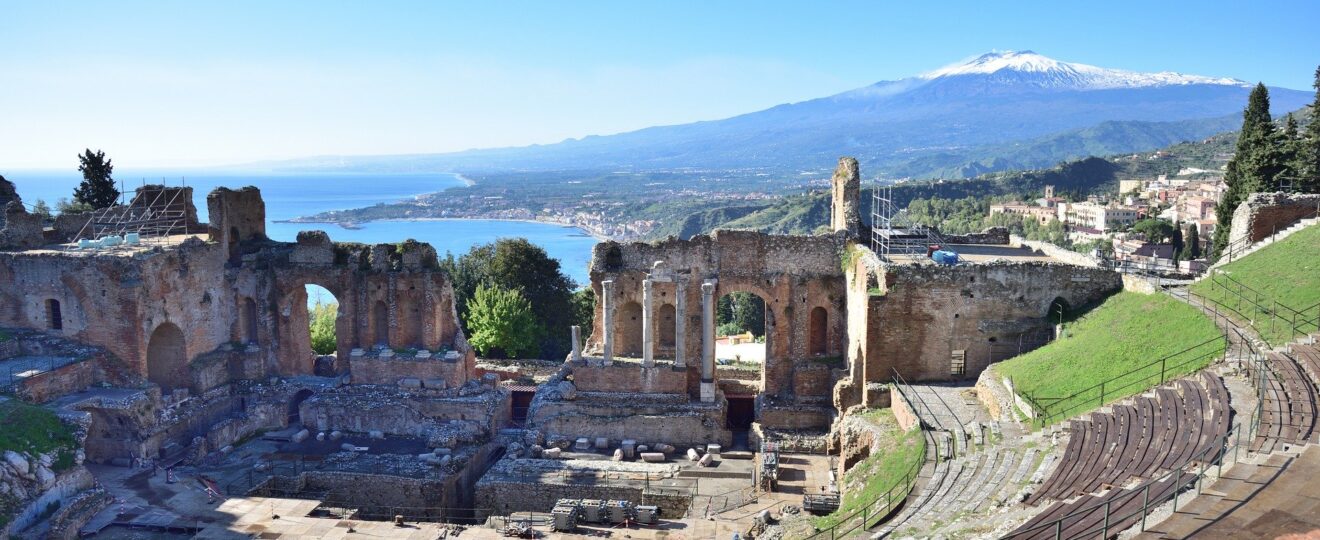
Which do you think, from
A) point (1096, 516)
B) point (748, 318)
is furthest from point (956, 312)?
point (748, 318)

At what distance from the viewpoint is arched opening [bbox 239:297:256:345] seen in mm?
32781

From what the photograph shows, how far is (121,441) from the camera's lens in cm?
2692

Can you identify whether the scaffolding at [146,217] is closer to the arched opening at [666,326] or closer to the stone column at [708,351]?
the arched opening at [666,326]

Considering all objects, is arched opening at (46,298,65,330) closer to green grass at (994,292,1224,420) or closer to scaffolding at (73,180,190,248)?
scaffolding at (73,180,190,248)

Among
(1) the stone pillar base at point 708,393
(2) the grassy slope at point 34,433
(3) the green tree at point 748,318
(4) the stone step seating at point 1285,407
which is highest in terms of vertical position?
(4) the stone step seating at point 1285,407

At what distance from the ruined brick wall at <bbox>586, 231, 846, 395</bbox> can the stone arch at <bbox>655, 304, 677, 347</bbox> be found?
1.49m

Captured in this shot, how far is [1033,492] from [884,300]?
1166 centimetres

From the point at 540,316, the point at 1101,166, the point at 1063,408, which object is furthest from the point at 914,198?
the point at 1063,408

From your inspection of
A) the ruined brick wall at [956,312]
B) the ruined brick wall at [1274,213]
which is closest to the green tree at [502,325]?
the ruined brick wall at [956,312]

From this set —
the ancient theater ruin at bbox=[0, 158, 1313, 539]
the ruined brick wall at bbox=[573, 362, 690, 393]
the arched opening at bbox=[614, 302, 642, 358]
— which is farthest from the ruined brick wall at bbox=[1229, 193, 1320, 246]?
the arched opening at bbox=[614, 302, 642, 358]

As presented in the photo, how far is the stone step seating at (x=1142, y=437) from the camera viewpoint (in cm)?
1463

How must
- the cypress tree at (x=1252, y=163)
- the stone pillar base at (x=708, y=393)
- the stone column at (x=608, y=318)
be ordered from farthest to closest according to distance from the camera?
the cypress tree at (x=1252, y=163) < the stone column at (x=608, y=318) < the stone pillar base at (x=708, y=393)

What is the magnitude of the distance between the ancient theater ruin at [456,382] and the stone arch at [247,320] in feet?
0.35

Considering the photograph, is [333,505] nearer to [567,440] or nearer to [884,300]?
[567,440]
